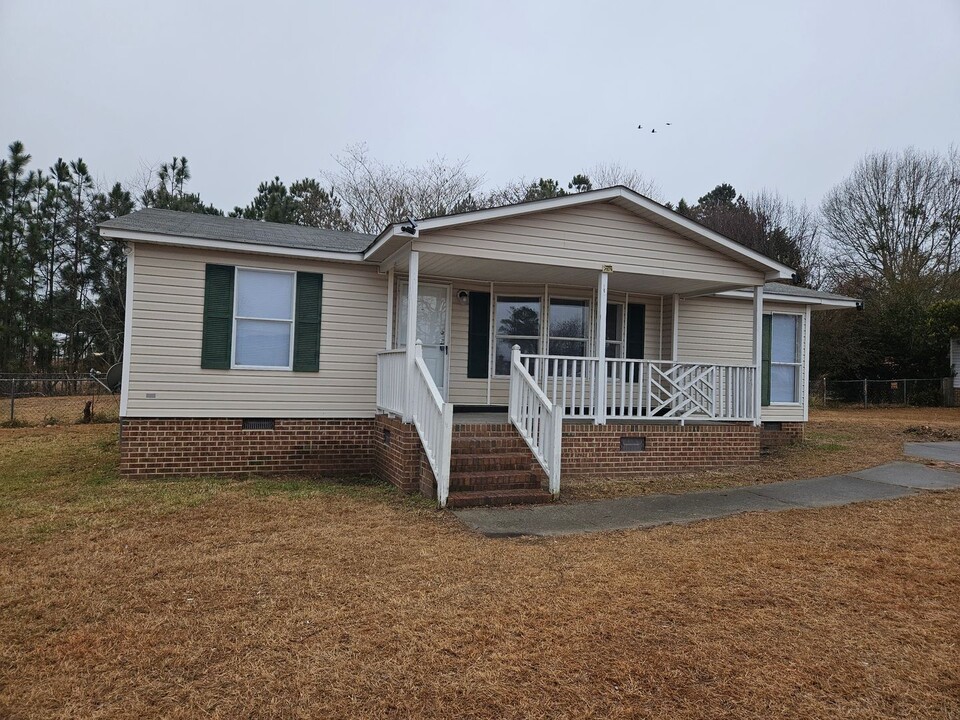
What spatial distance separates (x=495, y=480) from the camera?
6855mm

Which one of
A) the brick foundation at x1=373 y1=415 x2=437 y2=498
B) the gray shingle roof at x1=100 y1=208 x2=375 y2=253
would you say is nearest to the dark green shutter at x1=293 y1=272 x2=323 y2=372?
the gray shingle roof at x1=100 y1=208 x2=375 y2=253

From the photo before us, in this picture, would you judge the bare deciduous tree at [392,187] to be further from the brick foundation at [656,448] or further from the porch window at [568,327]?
the brick foundation at [656,448]

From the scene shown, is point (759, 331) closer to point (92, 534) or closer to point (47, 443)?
point (92, 534)

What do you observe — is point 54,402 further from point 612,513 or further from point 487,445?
point 612,513

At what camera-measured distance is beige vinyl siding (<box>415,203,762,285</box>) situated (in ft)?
26.5

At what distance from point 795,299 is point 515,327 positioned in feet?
17.3

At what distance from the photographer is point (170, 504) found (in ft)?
21.5

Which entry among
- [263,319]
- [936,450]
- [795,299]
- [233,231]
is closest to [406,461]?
[263,319]

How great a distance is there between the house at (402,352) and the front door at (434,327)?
0.03m

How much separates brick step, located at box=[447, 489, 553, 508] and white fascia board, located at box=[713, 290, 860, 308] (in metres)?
6.06

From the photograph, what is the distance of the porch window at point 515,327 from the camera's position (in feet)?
33.9

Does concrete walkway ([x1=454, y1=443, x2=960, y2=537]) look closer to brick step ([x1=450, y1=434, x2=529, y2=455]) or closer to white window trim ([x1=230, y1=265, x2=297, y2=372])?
brick step ([x1=450, y1=434, x2=529, y2=455])

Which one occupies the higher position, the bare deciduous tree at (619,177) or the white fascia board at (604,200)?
the bare deciduous tree at (619,177)

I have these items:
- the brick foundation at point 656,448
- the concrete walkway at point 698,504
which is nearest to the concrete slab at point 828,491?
the concrete walkway at point 698,504
